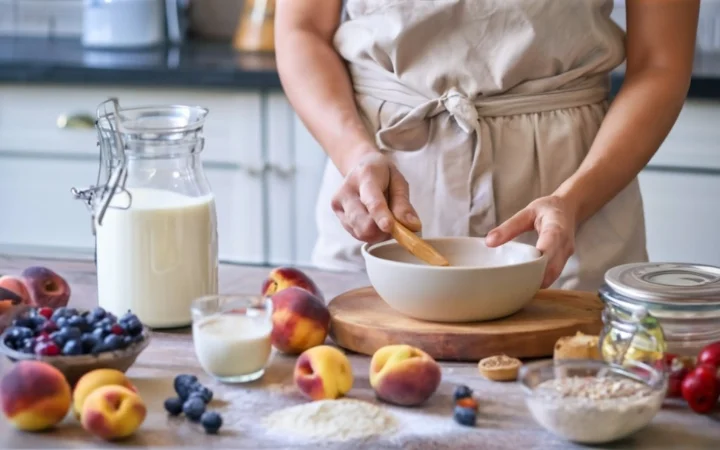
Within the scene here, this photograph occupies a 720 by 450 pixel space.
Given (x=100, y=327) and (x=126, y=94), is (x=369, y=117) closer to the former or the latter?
(x=100, y=327)

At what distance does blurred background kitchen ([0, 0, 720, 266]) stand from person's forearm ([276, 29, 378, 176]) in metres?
0.82

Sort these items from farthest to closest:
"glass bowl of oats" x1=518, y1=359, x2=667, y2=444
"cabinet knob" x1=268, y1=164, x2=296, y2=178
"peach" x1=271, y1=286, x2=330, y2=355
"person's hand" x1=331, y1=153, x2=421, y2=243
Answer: "cabinet knob" x1=268, y1=164, x2=296, y2=178, "person's hand" x1=331, y1=153, x2=421, y2=243, "peach" x1=271, y1=286, x2=330, y2=355, "glass bowl of oats" x1=518, y1=359, x2=667, y2=444

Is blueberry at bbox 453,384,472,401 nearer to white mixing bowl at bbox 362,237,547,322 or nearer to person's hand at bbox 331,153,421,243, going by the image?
white mixing bowl at bbox 362,237,547,322

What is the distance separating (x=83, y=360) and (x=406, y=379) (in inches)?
11.3

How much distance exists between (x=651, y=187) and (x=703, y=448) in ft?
4.91

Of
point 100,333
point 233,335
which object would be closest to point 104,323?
point 100,333

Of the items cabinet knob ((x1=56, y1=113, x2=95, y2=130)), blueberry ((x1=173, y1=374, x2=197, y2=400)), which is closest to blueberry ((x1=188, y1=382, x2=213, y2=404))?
blueberry ((x1=173, y1=374, x2=197, y2=400))

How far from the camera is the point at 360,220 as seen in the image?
1.22 meters

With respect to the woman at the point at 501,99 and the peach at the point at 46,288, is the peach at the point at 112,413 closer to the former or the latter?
the peach at the point at 46,288

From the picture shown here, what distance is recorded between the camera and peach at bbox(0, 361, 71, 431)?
89 cm

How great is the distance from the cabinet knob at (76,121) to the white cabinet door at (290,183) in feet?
1.44

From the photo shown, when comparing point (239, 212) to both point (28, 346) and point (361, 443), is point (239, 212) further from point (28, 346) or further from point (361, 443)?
point (361, 443)

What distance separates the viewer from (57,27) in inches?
125

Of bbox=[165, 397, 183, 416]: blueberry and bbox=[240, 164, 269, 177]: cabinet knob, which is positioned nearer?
bbox=[165, 397, 183, 416]: blueberry
